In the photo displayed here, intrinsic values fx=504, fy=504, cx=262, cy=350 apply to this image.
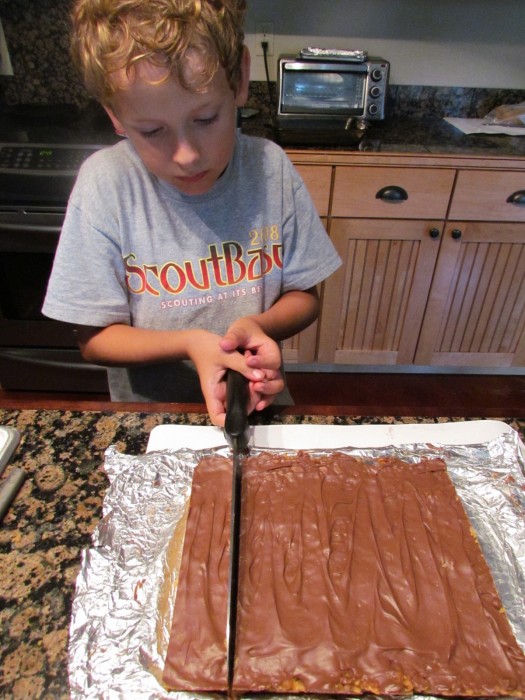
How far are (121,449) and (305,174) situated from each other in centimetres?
126

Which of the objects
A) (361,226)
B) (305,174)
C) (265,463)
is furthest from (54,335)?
(265,463)

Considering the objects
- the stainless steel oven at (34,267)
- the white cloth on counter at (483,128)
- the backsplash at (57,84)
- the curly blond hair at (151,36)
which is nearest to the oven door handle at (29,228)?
the stainless steel oven at (34,267)

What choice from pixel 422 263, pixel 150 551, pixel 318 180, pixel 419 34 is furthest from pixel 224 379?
pixel 419 34

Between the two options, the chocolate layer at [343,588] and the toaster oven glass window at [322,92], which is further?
the toaster oven glass window at [322,92]

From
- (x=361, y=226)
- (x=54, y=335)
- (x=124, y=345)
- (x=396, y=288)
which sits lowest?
(x=54, y=335)

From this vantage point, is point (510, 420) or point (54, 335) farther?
point (54, 335)

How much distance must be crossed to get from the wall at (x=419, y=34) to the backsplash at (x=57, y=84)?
45 mm

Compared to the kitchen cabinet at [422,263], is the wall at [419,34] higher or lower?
higher

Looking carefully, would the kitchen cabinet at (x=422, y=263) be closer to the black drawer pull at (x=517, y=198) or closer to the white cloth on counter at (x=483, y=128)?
the black drawer pull at (x=517, y=198)

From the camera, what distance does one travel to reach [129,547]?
652 millimetres

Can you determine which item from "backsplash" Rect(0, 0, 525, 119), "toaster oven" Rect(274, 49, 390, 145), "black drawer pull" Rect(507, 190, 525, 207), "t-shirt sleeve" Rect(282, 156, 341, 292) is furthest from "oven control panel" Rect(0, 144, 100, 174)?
"black drawer pull" Rect(507, 190, 525, 207)

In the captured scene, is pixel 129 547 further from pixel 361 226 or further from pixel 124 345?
pixel 361 226

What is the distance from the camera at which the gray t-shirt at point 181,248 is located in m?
0.85

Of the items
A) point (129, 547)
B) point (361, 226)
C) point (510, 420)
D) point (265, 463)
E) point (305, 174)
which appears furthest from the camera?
point (361, 226)
